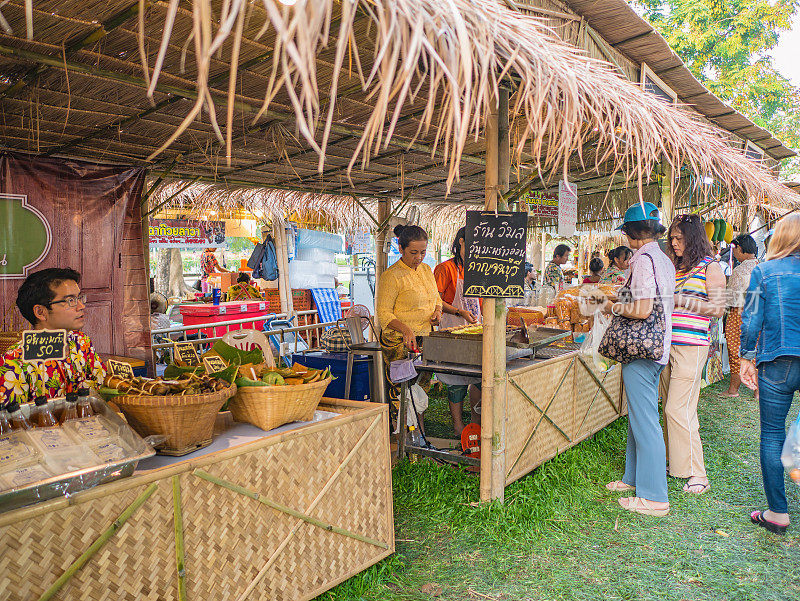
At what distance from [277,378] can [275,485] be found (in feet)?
1.58

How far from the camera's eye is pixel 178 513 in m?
1.97

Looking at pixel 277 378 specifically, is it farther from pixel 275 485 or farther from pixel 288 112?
pixel 288 112

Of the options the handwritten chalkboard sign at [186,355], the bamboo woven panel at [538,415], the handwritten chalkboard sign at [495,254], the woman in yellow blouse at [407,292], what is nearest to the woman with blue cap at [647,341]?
the bamboo woven panel at [538,415]

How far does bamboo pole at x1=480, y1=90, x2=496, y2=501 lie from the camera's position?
11.3 ft

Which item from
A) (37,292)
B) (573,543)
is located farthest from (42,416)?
(573,543)

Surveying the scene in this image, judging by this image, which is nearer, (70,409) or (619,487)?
(70,409)

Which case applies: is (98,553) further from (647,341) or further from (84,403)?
(647,341)

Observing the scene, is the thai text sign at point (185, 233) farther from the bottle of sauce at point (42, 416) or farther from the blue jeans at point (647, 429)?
the blue jeans at point (647, 429)

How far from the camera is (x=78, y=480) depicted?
1.75 metres

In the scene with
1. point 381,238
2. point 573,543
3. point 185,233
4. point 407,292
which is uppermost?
point 185,233

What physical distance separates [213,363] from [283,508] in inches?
32.0

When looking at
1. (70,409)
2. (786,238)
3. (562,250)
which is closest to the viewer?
(70,409)

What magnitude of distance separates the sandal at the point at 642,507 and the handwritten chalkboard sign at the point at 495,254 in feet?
5.47

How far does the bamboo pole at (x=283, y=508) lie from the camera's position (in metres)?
2.07
